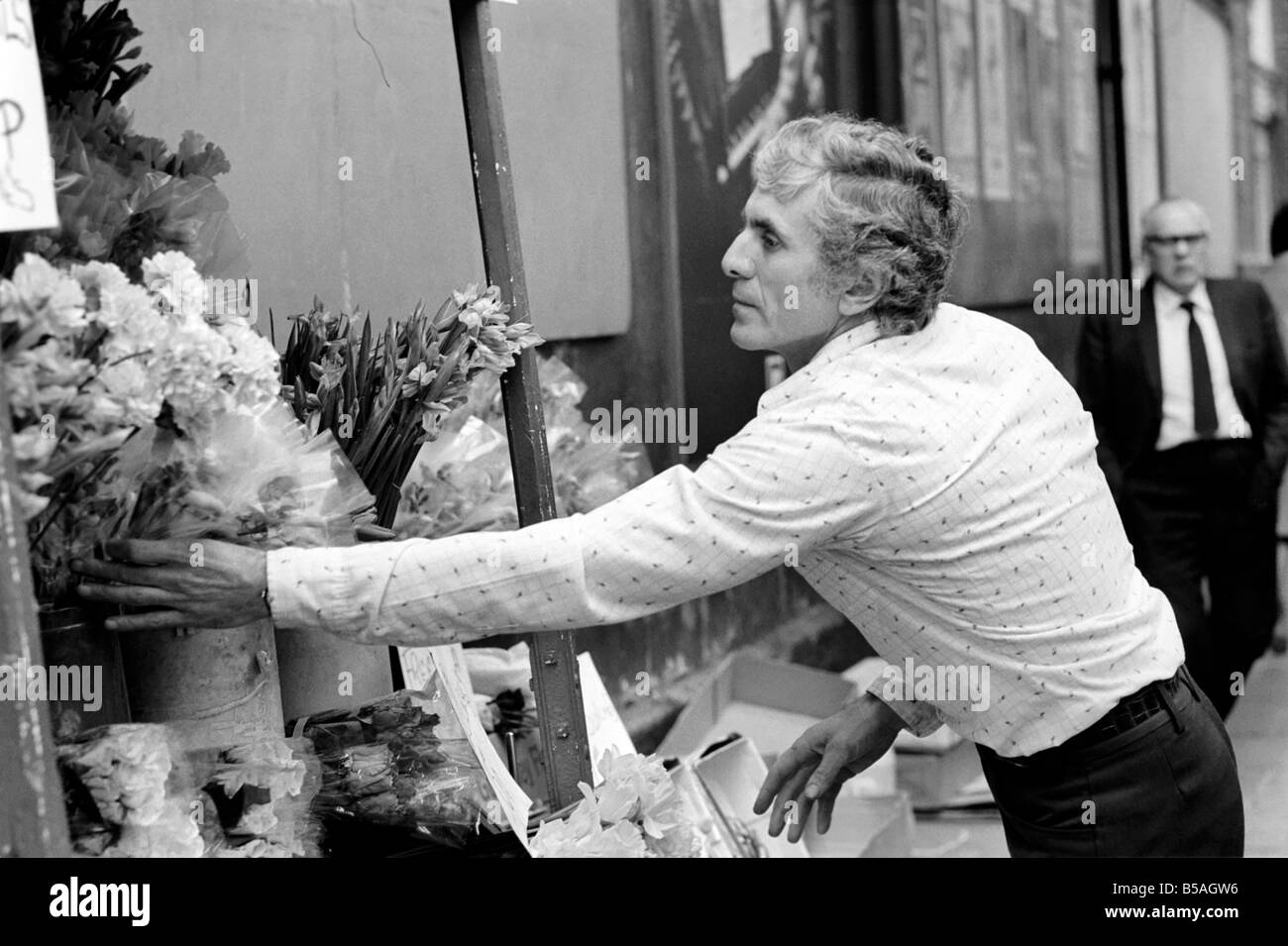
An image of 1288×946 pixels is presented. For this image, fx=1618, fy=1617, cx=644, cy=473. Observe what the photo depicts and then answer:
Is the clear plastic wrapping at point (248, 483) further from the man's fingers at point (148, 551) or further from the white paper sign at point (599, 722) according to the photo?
the white paper sign at point (599, 722)

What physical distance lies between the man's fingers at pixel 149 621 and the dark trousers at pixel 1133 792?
44.2 inches

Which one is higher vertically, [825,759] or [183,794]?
[183,794]

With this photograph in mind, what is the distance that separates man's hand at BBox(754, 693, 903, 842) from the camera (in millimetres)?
2357

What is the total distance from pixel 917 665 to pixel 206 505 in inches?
37.6

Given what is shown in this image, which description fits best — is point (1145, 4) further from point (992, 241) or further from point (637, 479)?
point (637, 479)

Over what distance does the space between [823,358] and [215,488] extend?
2.51 feet

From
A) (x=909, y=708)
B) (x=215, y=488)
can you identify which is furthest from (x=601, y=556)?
(x=909, y=708)

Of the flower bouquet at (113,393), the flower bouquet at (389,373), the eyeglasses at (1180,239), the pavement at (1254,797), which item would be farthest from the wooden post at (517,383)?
the eyeglasses at (1180,239)

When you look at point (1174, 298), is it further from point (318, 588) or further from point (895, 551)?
point (318, 588)

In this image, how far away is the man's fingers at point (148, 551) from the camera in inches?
71.5

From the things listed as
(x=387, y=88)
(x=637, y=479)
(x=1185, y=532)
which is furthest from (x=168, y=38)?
(x=1185, y=532)

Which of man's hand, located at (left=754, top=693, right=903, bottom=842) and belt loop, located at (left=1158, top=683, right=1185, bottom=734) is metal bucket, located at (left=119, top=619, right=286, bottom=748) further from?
belt loop, located at (left=1158, top=683, right=1185, bottom=734)

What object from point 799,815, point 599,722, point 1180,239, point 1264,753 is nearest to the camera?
point 799,815

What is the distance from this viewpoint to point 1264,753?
5.68 meters
